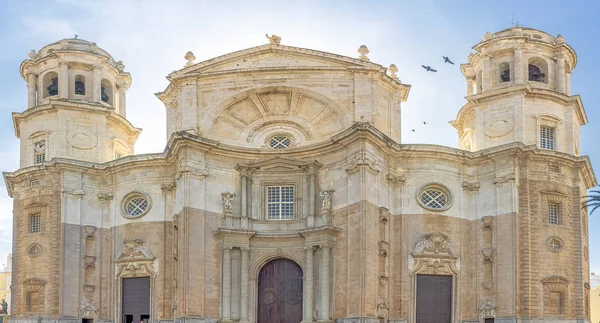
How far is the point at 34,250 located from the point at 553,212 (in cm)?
2866

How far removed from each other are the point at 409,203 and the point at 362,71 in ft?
24.6

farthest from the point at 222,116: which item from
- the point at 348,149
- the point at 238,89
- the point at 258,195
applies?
the point at 348,149

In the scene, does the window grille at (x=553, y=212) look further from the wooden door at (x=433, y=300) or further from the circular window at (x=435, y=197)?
the wooden door at (x=433, y=300)

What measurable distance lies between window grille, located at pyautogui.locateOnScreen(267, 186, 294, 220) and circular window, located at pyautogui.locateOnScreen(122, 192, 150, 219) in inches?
271

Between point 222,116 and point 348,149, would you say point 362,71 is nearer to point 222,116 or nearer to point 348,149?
point 348,149

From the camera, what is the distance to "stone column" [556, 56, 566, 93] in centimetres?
4356

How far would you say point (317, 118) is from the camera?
43094 mm

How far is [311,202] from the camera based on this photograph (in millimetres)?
40750

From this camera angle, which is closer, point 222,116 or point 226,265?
point 226,265

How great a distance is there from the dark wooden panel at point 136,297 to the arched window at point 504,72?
899 inches

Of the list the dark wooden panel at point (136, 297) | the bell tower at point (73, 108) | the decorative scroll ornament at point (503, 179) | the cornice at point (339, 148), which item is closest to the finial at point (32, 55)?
the bell tower at point (73, 108)

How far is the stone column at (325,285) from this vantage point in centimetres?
3882

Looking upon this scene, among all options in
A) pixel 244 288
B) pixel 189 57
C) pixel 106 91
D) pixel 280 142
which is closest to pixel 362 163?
pixel 280 142

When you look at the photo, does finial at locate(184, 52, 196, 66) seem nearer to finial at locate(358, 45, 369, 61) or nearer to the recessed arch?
finial at locate(358, 45, 369, 61)
